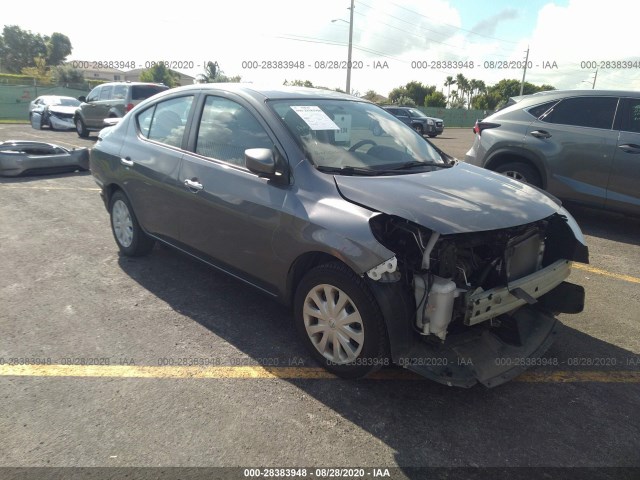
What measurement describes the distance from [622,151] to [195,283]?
17.0ft

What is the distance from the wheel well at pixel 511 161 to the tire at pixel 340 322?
465cm

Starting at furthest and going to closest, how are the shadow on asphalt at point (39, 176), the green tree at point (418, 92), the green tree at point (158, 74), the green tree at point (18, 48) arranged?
the green tree at point (18, 48) → the green tree at point (418, 92) → the green tree at point (158, 74) → the shadow on asphalt at point (39, 176)

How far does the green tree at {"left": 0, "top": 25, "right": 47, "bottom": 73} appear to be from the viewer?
73.4 meters

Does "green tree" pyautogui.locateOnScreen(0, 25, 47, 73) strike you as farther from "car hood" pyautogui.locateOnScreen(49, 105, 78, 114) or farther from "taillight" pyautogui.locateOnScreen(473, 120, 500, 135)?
"taillight" pyautogui.locateOnScreen(473, 120, 500, 135)

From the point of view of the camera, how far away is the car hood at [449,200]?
2.61 metres

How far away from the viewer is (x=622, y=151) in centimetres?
566

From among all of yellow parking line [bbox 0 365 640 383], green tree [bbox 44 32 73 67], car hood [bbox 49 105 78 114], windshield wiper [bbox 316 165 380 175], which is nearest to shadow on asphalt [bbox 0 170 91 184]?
yellow parking line [bbox 0 365 640 383]

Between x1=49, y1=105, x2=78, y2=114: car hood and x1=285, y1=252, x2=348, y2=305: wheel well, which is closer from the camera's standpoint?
x1=285, y1=252, x2=348, y2=305: wheel well

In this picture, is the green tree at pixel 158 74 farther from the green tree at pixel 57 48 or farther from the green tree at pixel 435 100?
the green tree at pixel 435 100

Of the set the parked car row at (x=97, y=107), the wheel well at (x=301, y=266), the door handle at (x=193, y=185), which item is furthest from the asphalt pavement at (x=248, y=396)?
the parked car row at (x=97, y=107)

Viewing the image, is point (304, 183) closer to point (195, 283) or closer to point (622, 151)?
point (195, 283)

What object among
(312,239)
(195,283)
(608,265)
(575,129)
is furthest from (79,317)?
(575,129)

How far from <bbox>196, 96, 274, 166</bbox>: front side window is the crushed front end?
1224 millimetres

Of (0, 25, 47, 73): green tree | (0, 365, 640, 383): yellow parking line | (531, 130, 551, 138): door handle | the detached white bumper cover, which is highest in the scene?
(0, 25, 47, 73): green tree
